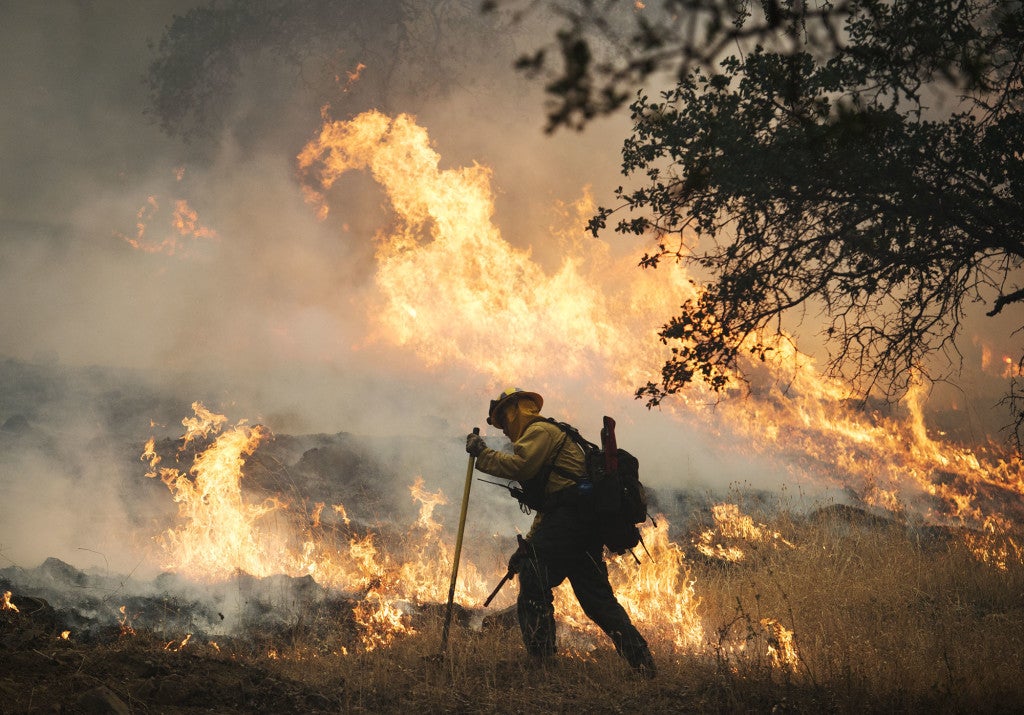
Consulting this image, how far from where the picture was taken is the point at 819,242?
5152 mm

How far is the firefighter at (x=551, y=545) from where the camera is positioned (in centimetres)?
500

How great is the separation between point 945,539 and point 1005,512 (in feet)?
27.8

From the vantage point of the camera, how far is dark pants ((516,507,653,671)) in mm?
5008

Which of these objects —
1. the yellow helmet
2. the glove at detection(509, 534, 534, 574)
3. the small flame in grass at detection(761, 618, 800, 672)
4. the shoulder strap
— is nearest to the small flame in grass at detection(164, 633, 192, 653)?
the glove at detection(509, 534, 534, 574)

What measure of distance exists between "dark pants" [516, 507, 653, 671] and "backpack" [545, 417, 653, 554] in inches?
5.6

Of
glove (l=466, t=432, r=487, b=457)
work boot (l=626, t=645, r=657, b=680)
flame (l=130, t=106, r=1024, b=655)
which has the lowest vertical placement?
work boot (l=626, t=645, r=657, b=680)

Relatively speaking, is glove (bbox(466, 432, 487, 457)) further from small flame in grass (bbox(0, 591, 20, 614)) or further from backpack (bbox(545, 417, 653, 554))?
small flame in grass (bbox(0, 591, 20, 614))

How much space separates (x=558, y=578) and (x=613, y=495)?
780 mm

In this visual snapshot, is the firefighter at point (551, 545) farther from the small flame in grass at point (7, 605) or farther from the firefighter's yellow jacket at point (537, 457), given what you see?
the small flame in grass at point (7, 605)

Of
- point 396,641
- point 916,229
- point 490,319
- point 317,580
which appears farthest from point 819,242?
point 490,319

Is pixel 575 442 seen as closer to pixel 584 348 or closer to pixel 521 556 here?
pixel 521 556

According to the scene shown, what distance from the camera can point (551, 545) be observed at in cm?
506

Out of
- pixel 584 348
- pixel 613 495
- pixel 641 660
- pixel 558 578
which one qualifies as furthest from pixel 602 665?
pixel 584 348

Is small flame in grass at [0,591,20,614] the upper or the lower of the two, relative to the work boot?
upper
